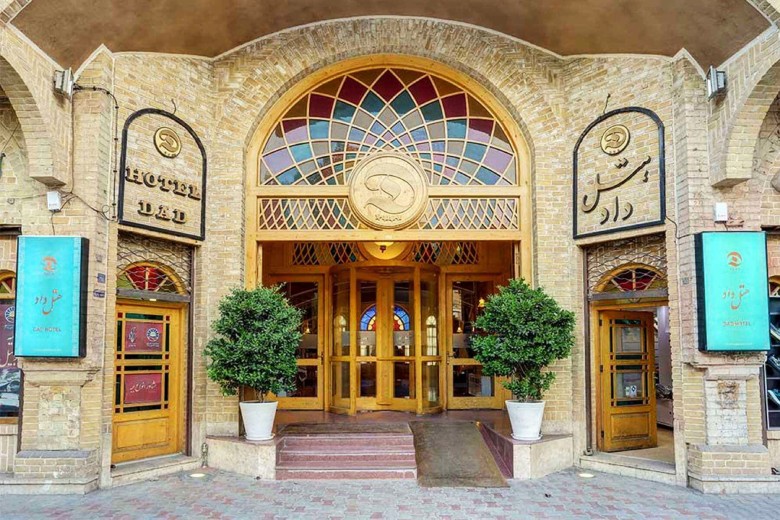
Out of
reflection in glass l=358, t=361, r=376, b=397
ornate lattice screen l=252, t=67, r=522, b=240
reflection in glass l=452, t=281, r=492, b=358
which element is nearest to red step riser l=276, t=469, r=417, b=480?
ornate lattice screen l=252, t=67, r=522, b=240

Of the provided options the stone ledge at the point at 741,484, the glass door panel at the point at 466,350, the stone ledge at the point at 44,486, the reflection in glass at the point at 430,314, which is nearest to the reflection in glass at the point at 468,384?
the glass door panel at the point at 466,350

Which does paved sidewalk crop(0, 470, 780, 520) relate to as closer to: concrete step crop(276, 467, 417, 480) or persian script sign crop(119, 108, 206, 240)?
concrete step crop(276, 467, 417, 480)

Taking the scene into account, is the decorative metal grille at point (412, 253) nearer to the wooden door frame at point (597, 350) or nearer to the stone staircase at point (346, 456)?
the wooden door frame at point (597, 350)

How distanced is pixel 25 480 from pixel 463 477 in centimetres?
483

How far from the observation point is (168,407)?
316 inches

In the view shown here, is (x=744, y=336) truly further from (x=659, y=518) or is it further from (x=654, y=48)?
(x=654, y=48)

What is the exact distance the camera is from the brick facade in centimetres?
677

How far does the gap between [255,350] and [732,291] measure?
5.48m

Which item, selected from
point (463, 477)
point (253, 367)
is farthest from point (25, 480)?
point (463, 477)

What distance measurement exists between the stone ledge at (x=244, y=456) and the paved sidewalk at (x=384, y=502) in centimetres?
21

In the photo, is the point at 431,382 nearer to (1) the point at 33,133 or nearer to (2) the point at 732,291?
(2) the point at 732,291

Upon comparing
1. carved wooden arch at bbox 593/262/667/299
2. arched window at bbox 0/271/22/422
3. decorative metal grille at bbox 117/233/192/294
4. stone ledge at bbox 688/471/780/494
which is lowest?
stone ledge at bbox 688/471/780/494

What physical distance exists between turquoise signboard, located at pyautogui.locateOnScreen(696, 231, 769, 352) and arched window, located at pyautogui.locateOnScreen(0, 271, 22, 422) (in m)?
7.85

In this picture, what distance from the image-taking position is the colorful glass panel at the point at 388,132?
859 centimetres
